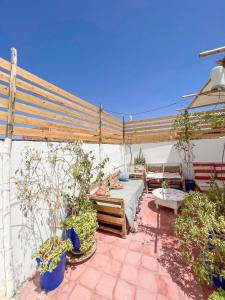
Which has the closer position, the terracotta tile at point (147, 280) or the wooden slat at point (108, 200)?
the terracotta tile at point (147, 280)

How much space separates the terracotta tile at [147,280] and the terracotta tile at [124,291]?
151 millimetres

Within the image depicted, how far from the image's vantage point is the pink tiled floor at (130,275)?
174cm

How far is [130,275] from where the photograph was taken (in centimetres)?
201

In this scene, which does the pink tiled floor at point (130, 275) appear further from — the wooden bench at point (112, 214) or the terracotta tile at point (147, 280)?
the wooden bench at point (112, 214)

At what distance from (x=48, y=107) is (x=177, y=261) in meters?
3.45

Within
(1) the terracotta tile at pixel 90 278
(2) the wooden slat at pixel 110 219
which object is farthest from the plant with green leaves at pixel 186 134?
(1) the terracotta tile at pixel 90 278

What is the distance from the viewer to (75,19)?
3.10 m

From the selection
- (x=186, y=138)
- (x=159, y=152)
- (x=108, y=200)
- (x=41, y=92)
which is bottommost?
(x=108, y=200)

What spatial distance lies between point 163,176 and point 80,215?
155 inches

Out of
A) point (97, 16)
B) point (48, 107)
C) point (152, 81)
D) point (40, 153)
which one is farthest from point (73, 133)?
point (152, 81)

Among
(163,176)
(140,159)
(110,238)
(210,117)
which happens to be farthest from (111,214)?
(210,117)

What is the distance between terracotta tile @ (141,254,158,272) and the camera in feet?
6.95

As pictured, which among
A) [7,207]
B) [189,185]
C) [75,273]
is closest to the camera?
[7,207]

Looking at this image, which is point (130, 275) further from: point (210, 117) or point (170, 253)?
point (210, 117)
